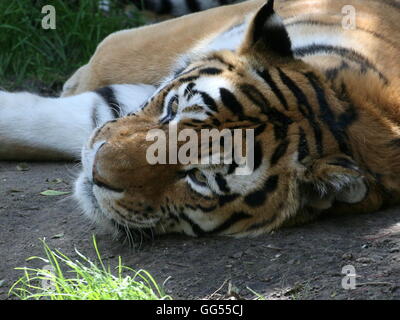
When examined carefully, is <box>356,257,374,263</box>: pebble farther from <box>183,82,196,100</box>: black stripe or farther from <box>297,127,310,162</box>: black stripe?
<box>183,82,196,100</box>: black stripe

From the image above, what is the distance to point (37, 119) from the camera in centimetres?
348

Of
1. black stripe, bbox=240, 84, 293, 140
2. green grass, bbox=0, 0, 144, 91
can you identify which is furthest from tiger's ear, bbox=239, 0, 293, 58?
green grass, bbox=0, 0, 144, 91

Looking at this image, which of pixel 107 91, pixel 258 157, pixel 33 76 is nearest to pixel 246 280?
pixel 258 157

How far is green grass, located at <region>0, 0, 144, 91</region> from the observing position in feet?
16.3

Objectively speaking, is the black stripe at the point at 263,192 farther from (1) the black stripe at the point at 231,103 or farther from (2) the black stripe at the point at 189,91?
(2) the black stripe at the point at 189,91

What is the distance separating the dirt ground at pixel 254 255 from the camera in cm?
226

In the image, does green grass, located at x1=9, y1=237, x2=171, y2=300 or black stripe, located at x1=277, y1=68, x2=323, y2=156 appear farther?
black stripe, located at x1=277, y1=68, x2=323, y2=156

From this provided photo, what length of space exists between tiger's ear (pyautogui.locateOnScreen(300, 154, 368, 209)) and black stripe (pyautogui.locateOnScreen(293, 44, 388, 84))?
44 cm

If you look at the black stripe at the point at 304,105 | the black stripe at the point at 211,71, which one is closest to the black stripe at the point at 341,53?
the black stripe at the point at 304,105

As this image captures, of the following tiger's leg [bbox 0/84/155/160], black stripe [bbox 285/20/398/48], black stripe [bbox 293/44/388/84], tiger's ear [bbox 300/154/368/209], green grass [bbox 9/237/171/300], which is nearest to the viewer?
green grass [bbox 9/237/171/300]

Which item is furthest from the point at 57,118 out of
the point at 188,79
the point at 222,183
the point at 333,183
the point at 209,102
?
the point at 333,183

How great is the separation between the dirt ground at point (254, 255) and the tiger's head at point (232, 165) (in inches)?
3.1
